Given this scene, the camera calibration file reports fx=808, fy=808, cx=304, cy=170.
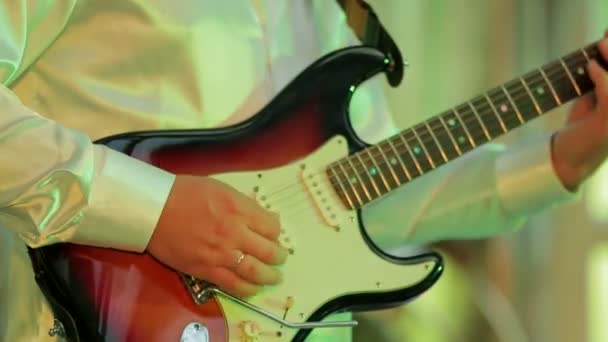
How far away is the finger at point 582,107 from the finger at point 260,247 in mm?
396

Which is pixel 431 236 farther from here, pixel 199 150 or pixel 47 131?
pixel 47 131

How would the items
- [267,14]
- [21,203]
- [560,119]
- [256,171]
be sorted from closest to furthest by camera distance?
[21,203] < [256,171] < [267,14] < [560,119]

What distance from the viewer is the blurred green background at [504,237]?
1.27 meters

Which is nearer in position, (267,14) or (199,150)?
(199,150)

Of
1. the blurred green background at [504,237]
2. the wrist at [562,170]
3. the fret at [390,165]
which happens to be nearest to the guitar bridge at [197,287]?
the fret at [390,165]

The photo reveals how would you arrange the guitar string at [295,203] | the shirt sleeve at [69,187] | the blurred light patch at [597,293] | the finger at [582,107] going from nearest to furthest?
the shirt sleeve at [69,187] → the guitar string at [295,203] → the finger at [582,107] → the blurred light patch at [597,293]

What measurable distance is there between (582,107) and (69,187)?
22.7 inches

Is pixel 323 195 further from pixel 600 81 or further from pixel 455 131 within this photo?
pixel 600 81

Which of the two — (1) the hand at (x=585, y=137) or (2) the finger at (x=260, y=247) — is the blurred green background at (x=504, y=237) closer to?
(1) the hand at (x=585, y=137)

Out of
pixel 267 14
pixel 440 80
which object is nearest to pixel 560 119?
pixel 440 80

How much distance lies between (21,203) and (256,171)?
228mm

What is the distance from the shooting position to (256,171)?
812mm

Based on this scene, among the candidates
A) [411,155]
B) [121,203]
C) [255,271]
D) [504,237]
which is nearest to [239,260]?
[255,271]

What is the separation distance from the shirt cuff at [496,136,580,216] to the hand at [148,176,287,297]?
1.16ft
